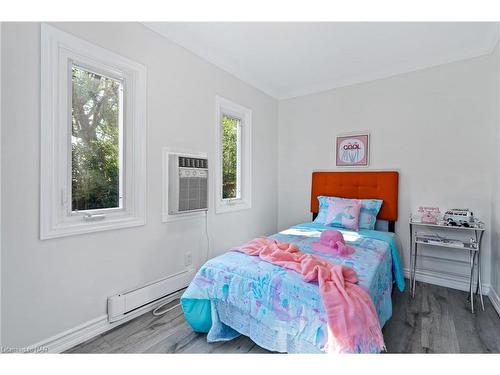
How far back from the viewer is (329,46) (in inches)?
99.0

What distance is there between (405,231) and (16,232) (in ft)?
11.7

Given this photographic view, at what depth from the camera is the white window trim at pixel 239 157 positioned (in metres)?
2.86

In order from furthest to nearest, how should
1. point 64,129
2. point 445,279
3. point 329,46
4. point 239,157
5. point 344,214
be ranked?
1. point 239,157
2. point 344,214
3. point 445,279
4. point 329,46
5. point 64,129

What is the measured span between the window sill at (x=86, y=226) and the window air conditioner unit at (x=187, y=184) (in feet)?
1.07

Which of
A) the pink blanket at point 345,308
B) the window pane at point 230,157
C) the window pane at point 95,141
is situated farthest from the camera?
the window pane at point 230,157

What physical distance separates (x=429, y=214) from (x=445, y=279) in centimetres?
75

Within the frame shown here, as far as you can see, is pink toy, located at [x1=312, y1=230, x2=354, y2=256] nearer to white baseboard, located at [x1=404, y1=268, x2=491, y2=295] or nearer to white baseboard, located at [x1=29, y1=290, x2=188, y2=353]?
white baseboard, located at [x1=404, y1=268, x2=491, y2=295]

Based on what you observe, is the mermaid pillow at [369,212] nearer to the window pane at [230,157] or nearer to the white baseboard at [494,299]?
the white baseboard at [494,299]

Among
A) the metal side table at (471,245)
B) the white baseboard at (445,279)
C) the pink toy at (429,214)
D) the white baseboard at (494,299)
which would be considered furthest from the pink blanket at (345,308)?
the white baseboard at (445,279)

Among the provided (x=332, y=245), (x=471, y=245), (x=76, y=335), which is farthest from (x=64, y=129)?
(x=471, y=245)

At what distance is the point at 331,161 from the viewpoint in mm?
3432

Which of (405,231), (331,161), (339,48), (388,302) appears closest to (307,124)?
(331,161)

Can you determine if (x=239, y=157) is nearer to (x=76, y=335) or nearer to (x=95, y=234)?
(x=95, y=234)

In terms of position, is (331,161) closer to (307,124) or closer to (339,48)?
(307,124)
